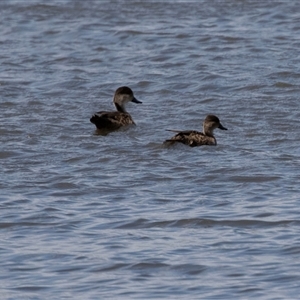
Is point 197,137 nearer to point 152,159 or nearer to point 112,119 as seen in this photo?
point 152,159

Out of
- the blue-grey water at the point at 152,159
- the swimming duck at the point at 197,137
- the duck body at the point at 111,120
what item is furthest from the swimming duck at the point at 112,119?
the swimming duck at the point at 197,137

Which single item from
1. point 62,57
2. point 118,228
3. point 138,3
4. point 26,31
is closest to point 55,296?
point 118,228

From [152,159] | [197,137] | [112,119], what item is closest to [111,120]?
[112,119]

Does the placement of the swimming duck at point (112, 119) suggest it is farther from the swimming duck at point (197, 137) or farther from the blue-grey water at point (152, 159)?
the swimming duck at point (197, 137)

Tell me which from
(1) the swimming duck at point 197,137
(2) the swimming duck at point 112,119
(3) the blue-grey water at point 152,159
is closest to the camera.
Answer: (3) the blue-grey water at point 152,159

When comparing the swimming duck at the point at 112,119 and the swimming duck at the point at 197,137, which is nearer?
the swimming duck at the point at 197,137

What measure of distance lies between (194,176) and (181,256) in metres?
2.46

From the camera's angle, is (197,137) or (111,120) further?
(111,120)

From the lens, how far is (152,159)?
1155 cm

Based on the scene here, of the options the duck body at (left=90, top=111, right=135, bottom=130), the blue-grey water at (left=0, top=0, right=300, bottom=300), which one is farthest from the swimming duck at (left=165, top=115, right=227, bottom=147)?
the duck body at (left=90, top=111, right=135, bottom=130)

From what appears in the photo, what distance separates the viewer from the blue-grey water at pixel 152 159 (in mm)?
8094

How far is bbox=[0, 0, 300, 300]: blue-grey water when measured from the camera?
8.09m

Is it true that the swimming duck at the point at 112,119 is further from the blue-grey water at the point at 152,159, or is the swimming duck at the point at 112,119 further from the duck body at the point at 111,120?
the blue-grey water at the point at 152,159

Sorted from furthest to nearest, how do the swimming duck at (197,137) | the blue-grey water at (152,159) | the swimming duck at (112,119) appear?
the swimming duck at (112,119)
the swimming duck at (197,137)
the blue-grey water at (152,159)
